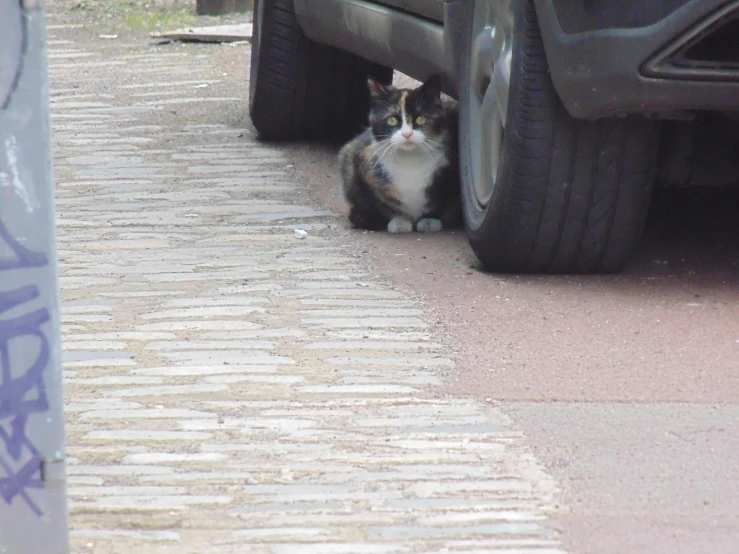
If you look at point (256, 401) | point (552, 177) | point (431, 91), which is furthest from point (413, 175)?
point (256, 401)

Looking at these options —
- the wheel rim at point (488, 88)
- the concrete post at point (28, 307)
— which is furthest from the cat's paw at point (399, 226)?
the concrete post at point (28, 307)

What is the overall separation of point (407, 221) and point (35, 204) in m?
3.41

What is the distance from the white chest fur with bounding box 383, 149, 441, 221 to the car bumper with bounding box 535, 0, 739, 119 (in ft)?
5.81

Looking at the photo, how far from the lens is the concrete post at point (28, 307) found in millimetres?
2188

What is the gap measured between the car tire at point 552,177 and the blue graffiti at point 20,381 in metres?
2.16

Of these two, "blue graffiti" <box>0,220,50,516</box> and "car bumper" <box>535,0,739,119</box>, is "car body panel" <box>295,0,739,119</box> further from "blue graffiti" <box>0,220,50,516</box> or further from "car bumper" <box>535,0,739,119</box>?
"blue graffiti" <box>0,220,50,516</box>

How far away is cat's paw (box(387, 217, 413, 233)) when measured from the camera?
5488mm

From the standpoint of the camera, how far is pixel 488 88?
14.9 ft

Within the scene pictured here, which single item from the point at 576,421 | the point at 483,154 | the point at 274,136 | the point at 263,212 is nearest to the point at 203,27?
the point at 274,136

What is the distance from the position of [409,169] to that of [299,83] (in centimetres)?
139

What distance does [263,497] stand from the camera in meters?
Result: 2.74

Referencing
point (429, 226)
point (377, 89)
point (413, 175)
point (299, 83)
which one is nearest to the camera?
point (429, 226)

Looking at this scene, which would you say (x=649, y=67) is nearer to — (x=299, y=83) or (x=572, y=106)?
(x=572, y=106)

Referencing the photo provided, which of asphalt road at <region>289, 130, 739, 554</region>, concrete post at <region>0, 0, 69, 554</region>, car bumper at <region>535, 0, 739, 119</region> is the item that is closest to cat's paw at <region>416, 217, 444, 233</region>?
asphalt road at <region>289, 130, 739, 554</region>
